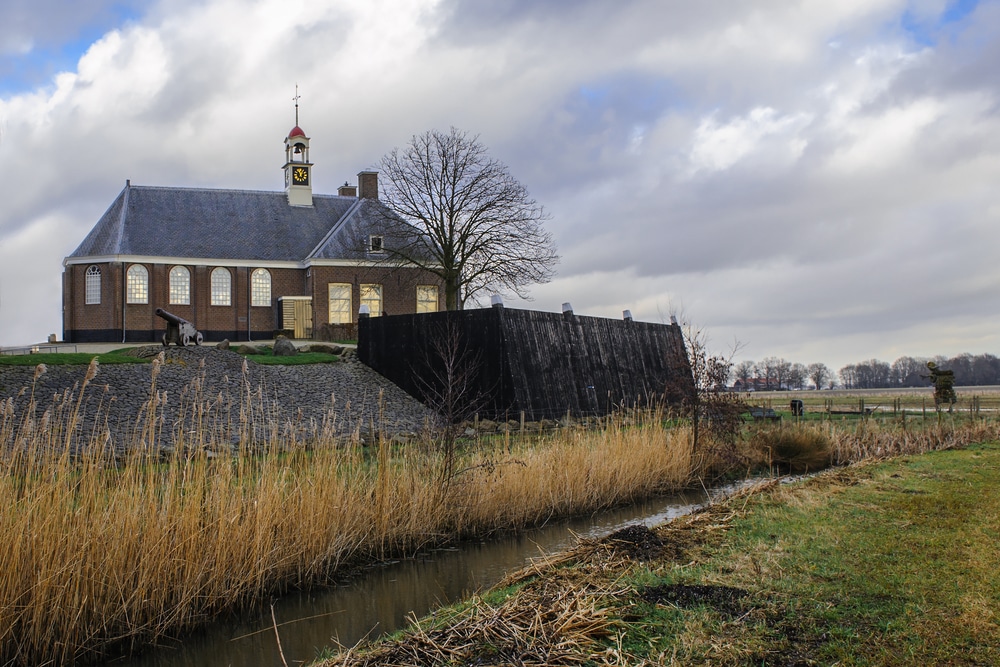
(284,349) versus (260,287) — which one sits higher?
(260,287)

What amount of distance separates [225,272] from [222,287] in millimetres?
651

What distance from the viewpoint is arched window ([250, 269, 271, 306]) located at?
113 ft

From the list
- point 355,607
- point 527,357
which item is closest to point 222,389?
point 527,357

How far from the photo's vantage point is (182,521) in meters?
5.69

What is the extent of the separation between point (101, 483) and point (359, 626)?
2.10m

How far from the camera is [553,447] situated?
1002 centimetres

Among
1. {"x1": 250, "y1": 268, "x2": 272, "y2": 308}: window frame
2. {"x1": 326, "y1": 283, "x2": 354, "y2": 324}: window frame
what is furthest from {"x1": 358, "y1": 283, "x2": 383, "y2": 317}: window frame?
{"x1": 250, "y1": 268, "x2": 272, "y2": 308}: window frame

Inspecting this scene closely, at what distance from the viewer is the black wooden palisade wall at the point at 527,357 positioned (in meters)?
17.4

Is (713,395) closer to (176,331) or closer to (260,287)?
(176,331)

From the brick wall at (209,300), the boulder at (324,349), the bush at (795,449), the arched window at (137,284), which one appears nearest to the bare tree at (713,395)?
the bush at (795,449)

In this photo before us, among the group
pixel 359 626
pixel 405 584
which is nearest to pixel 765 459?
pixel 405 584

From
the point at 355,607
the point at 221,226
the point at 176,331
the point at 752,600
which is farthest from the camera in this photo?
the point at 221,226

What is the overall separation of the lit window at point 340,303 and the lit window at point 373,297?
2.08ft

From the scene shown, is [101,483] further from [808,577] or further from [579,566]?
[808,577]
